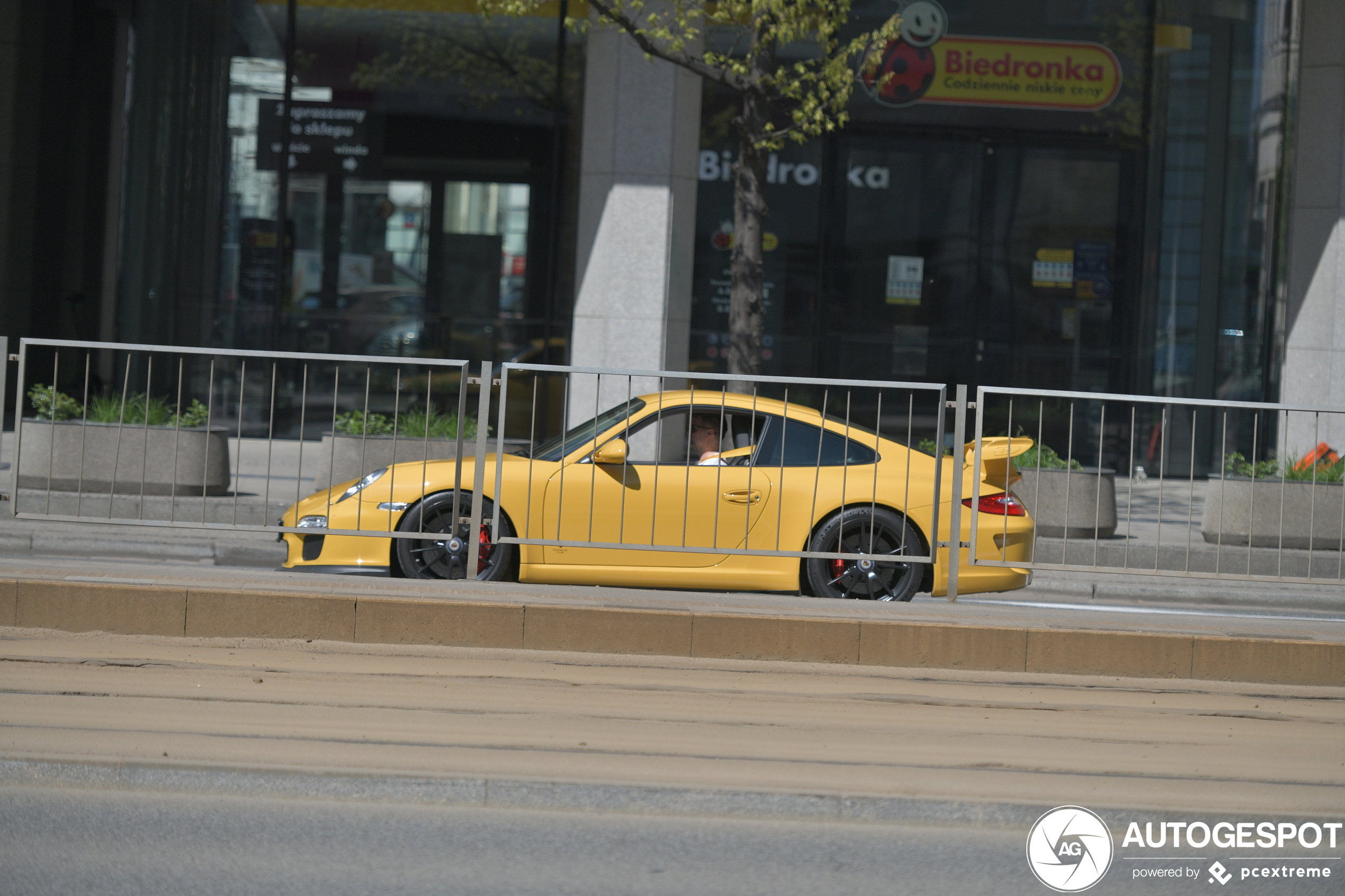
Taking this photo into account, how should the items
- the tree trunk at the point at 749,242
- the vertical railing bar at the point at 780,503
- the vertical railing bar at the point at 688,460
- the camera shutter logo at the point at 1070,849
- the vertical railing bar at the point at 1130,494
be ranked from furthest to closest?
the tree trunk at the point at 749,242 → the vertical railing bar at the point at 780,503 → the vertical railing bar at the point at 688,460 → the vertical railing bar at the point at 1130,494 → the camera shutter logo at the point at 1070,849

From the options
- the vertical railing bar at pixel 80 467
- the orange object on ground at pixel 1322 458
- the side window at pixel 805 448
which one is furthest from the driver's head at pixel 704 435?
the orange object on ground at pixel 1322 458

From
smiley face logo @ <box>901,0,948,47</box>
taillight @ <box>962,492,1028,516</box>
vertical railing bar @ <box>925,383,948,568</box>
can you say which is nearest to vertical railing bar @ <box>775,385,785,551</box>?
vertical railing bar @ <box>925,383,948,568</box>

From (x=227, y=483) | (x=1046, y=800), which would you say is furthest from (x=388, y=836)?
(x=227, y=483)

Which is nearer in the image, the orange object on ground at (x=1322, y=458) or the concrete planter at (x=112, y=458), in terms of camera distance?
the concrete planter at (x=112, y=458)

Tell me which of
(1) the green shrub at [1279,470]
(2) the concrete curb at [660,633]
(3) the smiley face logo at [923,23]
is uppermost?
(3) the smiley face logo at [923,23]

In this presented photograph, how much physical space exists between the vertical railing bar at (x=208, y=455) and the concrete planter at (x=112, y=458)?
0.05 ft

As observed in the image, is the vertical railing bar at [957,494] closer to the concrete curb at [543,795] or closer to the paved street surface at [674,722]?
the paved street surface at [674,722]

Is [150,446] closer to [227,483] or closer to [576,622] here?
[227,483]

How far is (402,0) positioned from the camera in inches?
660

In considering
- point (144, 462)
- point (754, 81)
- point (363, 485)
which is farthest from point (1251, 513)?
point (144, 462)

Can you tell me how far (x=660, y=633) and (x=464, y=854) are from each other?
2.34m

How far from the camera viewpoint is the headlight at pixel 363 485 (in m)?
7.90

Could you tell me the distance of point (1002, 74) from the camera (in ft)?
55.8

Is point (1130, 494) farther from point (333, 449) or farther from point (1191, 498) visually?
point (333, 449)
